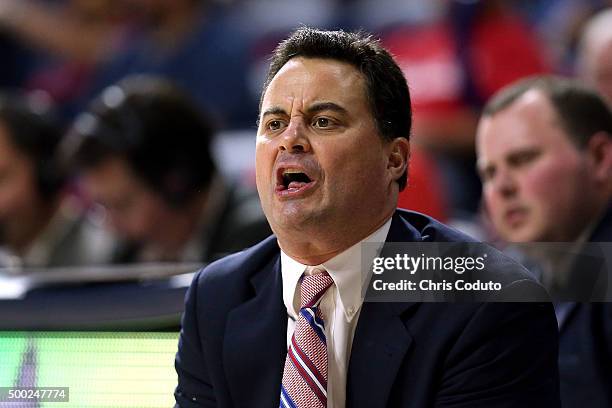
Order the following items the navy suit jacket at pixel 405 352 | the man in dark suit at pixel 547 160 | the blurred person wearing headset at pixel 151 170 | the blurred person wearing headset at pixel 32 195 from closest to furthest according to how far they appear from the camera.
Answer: the navy suit jacket at pixel 405 352
the man in dark suit at pixel 547 160
the blurred person wearing headset at pixel 151 170
the blurred person wearing headset at pixel 32 195

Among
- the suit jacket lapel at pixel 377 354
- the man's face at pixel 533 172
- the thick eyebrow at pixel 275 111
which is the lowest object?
the suit jacket lapel at pixel 377 354

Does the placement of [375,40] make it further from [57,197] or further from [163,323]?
[57,197]

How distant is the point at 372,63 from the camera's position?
1125 millimetres

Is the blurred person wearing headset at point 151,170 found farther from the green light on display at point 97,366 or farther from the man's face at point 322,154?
the man's face at point 322,154

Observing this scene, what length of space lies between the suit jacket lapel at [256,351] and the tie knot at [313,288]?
0.04 meters

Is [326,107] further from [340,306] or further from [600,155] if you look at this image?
[600,155]

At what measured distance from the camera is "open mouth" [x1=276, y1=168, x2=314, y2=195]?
109 cm

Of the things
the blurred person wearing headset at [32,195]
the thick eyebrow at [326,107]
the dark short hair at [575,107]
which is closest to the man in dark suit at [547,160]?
the dark short hair at [575,107]

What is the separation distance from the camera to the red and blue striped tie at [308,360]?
41.8 inches

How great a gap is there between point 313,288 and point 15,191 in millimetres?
1775

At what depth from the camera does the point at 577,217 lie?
1608 millimetres

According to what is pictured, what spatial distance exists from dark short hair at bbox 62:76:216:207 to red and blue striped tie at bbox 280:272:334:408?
1258mm

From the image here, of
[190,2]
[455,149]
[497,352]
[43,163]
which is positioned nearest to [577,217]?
[497,352]

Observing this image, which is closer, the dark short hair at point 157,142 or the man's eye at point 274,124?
the man's eye at point 274,124
